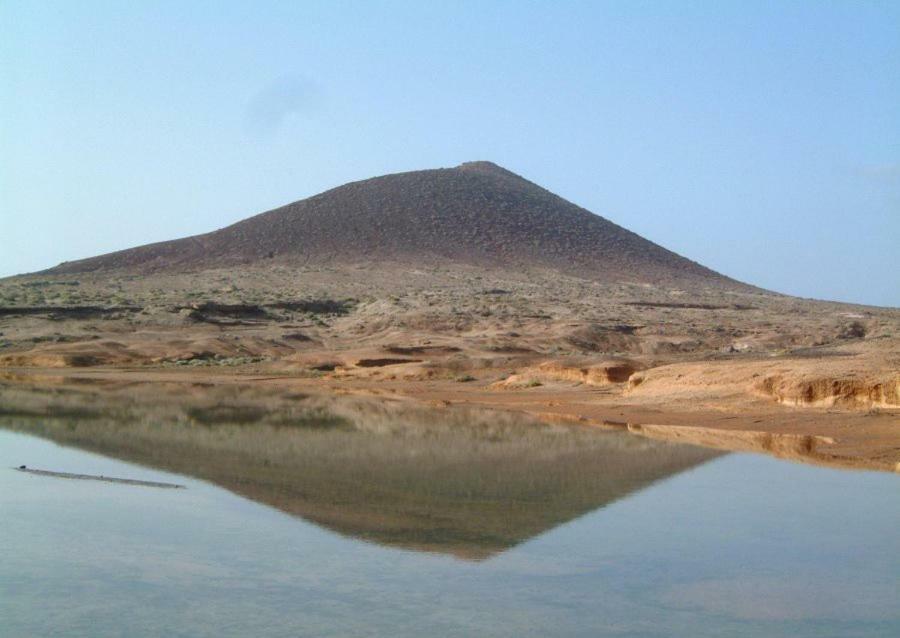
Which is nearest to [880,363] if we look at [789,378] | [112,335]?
[789,378]

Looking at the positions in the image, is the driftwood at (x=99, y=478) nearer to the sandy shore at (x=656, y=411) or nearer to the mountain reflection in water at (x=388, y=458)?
the mountain reflection in water at (x=388, y=458)

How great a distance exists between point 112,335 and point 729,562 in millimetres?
42785

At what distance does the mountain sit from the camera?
83688mm

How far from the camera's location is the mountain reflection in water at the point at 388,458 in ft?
35.7

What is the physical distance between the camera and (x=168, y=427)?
20.3 metres

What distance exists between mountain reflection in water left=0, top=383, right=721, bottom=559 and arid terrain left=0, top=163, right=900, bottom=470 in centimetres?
259

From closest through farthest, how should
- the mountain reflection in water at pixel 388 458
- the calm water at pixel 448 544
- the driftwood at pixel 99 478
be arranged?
1. the calm water at pixel 448 544
2. the mountain reflection in water at pixel 388 458
3. the driftwood at pixel 99 478

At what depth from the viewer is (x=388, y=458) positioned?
15641 mm

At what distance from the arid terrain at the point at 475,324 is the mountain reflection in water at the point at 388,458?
259cm

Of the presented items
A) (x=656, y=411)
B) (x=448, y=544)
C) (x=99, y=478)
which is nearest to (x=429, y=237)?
(x=656, y=411)

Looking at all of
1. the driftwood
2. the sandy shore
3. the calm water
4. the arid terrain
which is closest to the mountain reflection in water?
the calm water

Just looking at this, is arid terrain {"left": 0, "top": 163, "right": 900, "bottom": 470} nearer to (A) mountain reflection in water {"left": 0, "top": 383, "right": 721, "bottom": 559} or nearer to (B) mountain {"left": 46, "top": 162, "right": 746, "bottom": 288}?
(B) mountain {"left": 46, "top": 162, "right": 746, "bottom": 288}

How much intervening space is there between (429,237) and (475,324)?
4043cm

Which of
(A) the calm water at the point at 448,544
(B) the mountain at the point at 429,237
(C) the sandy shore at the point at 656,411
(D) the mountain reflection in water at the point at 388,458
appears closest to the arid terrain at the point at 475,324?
(C) the sandy shore at the point at 656,411
